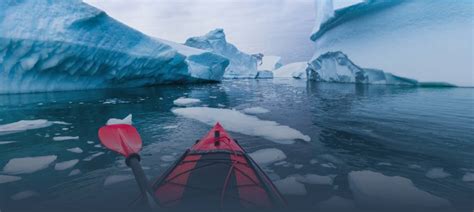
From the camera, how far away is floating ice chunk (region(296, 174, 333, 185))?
95.4 inches

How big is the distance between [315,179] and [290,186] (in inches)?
11.9

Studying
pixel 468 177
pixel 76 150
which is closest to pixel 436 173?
pixel 468 177

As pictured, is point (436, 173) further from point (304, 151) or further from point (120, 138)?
point (120, 138)

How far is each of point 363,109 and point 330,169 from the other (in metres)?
4.69

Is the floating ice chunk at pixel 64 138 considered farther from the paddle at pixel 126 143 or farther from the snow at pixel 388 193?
the snow at pixel 388 193

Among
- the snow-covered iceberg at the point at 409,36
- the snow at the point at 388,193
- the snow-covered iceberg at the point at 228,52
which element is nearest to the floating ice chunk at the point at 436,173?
the snow at the point at 388,193

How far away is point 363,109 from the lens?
679 cm

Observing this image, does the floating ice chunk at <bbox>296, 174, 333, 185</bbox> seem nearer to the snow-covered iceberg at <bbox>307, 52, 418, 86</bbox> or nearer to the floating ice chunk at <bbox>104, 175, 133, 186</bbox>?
the floating ice chunk at <bbox>104, 175, 133, 186</bbox>

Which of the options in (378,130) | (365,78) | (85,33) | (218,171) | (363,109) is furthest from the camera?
(365,78)

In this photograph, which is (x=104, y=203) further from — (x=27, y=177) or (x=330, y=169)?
(x=330, y=169)

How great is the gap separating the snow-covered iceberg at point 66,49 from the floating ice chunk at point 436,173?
12.2m

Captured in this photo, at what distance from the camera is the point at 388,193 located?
2209mm

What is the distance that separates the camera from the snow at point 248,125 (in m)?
4.03

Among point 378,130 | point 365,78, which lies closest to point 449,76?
point 365,78
